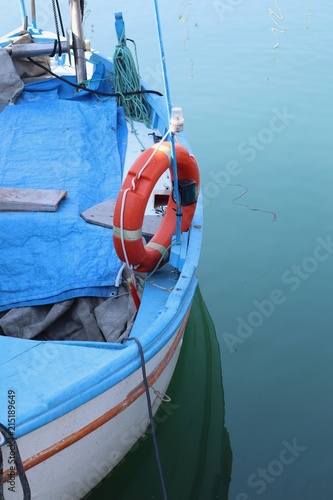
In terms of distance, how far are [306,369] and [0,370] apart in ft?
7.43

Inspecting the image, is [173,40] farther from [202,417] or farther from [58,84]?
[202,417]

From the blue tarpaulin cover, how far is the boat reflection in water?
39.2 inches

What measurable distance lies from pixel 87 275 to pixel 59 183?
0.96m

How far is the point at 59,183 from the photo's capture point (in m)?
4.26

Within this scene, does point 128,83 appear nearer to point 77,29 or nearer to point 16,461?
point 77,29

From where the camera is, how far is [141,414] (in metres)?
3.27

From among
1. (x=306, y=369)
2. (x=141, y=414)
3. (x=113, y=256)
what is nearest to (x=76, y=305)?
(x=113, y=256)

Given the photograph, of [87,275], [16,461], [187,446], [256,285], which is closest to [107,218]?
[87,275]

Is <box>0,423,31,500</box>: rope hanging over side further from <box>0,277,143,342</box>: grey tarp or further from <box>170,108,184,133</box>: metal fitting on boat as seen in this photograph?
<box>170,108,184,133</box>: metal fitting on boat

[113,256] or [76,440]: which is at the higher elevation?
[113,256]

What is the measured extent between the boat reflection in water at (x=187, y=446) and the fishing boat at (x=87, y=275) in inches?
8.4

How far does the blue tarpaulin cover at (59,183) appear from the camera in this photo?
3.56 meters

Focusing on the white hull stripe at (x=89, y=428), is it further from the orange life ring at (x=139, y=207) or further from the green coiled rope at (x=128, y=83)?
the green coiled rope at (x=128, y=83)

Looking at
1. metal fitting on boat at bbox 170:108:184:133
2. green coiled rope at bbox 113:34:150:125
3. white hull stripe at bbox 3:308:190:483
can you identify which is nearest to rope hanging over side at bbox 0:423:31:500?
white hull stripe at bbox 3:308:190:483
